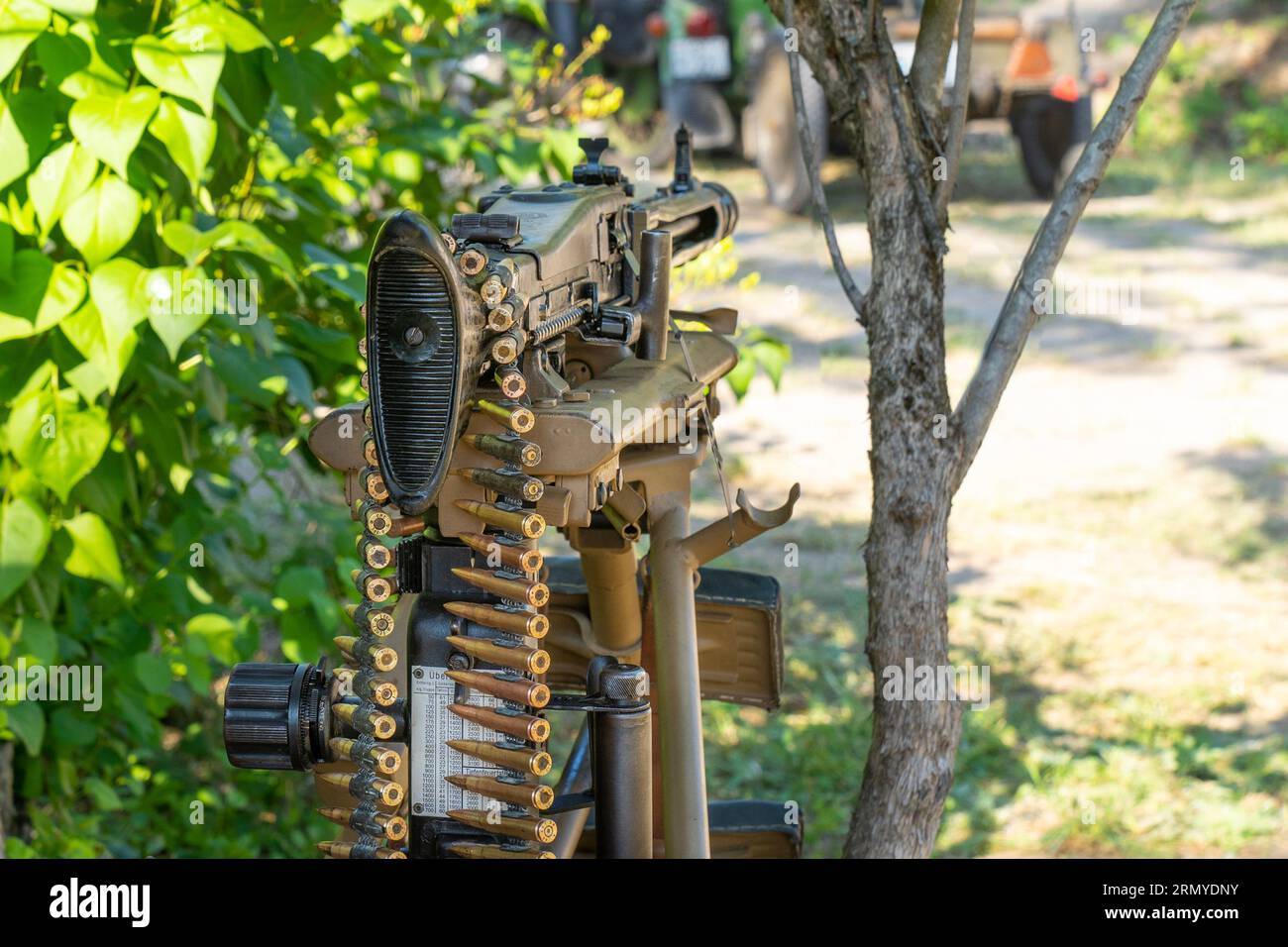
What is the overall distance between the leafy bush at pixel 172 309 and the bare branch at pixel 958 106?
1.17 meters

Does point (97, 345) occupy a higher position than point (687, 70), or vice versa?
point (687, 70)

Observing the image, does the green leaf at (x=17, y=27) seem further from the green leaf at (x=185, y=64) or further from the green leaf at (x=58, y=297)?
the green leaf at (x=58, y=297)

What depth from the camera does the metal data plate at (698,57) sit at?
11039mm

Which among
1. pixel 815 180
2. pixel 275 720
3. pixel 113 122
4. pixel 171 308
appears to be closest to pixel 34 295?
pixel 171 308

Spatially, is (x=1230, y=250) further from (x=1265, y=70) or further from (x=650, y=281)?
(x=650, y=281)

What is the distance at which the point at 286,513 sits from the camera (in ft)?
11.6

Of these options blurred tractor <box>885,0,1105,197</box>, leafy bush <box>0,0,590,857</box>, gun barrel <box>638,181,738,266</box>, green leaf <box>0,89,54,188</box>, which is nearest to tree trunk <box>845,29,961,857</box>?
gun barrel <box>638,181,738,266</box>

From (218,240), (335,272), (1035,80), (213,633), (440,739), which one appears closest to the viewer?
(440,739)

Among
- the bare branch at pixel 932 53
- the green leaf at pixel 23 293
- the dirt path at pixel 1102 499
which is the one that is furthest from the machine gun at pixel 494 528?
the dirt path at pixel 1102 499

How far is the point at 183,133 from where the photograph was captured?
8.20 feet

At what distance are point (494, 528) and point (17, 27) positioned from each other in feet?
4.11

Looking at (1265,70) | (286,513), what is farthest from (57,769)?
(1265,70)

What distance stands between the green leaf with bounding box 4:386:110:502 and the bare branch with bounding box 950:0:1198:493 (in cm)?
158

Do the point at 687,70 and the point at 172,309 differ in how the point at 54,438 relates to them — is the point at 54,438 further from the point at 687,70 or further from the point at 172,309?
the point at 687,70
